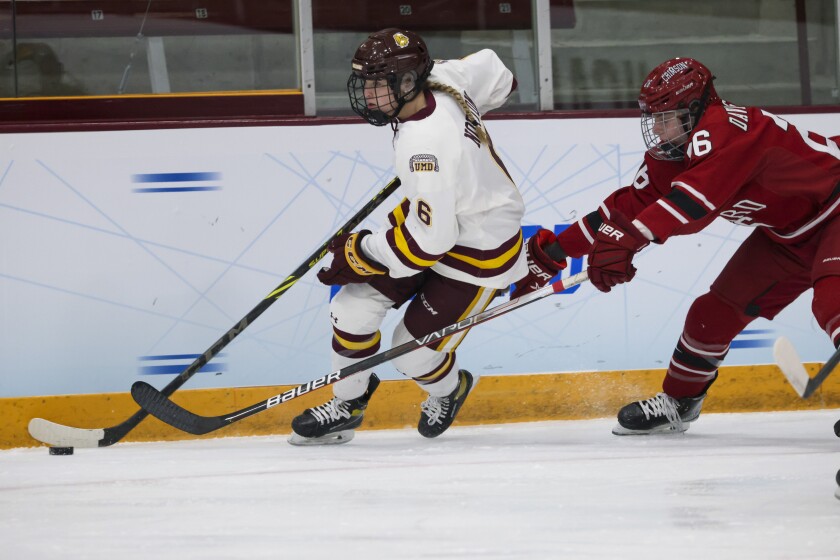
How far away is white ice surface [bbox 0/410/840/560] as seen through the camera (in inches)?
71.6

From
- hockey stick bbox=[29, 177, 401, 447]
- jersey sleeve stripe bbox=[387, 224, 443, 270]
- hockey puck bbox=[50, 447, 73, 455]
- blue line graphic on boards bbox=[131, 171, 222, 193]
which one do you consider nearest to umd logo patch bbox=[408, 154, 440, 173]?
jersey sleeve stripe bbox=[387, 224, 443, 270]

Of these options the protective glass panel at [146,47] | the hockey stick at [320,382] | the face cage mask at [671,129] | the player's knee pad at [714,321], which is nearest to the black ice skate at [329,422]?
the hockey stick at [320,382]

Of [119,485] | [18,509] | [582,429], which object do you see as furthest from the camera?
[582,429]

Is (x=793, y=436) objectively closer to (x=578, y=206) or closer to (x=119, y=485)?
(x=578, y=206)

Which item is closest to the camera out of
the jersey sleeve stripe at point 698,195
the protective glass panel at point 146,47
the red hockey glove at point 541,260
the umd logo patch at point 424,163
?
the jersey sleeve stripe at point 698,195

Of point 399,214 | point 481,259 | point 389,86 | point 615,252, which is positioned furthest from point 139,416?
point 615,252

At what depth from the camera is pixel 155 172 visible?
3.43 metres

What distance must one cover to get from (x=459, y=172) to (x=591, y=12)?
136 cm

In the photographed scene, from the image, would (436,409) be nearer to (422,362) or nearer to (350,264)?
(422,362)

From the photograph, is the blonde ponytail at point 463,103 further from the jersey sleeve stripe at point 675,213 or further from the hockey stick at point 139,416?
the jersey sleeve stripe at point 675,213

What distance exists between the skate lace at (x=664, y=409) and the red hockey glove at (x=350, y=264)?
88 centimetres

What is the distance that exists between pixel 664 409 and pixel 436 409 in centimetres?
67

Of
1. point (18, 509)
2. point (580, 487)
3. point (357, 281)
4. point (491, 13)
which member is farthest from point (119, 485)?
point (491, 13)

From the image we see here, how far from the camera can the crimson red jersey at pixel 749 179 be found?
8.43 feet
